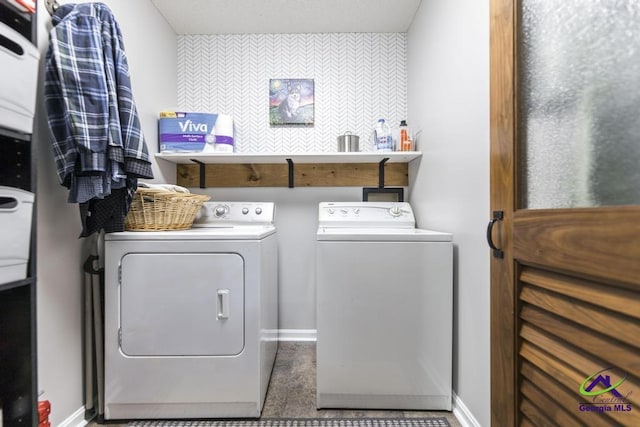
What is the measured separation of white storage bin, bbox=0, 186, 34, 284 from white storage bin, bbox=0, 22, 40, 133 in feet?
0.65

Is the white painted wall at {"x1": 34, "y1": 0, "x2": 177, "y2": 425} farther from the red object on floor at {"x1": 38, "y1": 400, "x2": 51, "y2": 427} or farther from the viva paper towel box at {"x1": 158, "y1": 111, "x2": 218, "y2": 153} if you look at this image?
the viva paper towel box at {"x1": 158, "y1": 111, "x2": 218, "y2": 153}

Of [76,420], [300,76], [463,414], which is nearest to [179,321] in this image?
[76,420]

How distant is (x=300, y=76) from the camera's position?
7.04ft

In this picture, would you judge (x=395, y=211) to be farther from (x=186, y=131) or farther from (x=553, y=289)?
(x=186, y=131)

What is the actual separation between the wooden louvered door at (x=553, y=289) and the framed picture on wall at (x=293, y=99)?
1362 millimetres

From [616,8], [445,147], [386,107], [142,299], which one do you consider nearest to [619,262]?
[616,8]

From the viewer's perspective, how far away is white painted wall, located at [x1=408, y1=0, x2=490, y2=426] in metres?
1.13

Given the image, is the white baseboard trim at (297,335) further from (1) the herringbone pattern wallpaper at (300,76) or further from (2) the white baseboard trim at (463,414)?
(1) the herringbone pattern wallpaper at (300,76)

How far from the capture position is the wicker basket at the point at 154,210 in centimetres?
137

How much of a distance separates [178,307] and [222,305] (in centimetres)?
20

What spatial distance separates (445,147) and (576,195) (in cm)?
81

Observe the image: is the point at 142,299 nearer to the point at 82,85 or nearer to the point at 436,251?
the point at 82,85

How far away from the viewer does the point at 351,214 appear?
1903 millimetres

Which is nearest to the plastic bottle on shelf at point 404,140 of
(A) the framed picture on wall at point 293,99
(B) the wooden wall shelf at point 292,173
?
(B) the wooden wall shelf at point 292,173
